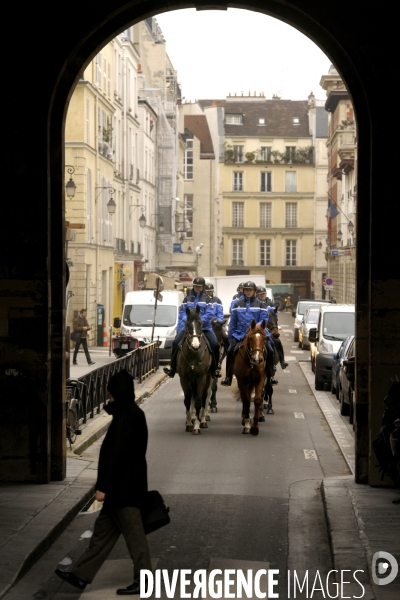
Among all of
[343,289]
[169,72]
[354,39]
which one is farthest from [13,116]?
[169,72]

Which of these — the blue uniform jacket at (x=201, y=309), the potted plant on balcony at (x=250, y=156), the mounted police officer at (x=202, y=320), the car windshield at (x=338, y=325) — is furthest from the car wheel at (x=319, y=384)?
the potted plant on balcony at (x=250, y=156)

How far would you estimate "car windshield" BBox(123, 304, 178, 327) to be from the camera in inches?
1363

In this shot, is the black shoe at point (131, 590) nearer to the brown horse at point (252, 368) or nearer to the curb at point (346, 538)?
the curb at point (346, 538)

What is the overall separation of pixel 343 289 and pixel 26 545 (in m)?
55.5

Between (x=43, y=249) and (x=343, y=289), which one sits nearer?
(x=43, y=249)

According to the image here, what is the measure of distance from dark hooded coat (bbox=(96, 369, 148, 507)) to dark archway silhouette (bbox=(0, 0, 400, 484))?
14.2 ft

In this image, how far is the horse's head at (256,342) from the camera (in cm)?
1656

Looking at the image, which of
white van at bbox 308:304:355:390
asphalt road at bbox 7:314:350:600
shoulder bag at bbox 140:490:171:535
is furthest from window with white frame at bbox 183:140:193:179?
shoulder bag at bbox 140:490:171:535

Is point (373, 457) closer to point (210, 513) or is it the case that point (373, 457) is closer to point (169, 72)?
point (210, 513)

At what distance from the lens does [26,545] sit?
898cm

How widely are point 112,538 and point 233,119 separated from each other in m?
97.8

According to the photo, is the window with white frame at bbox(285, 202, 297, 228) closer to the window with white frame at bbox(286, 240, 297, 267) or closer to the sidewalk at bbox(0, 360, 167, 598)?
the window with white frame at bbox(286, 240, 297, 267)

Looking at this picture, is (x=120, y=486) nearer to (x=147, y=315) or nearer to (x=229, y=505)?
(x=229, y=505)

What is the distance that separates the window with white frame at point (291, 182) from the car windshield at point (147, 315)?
67.3 metres
